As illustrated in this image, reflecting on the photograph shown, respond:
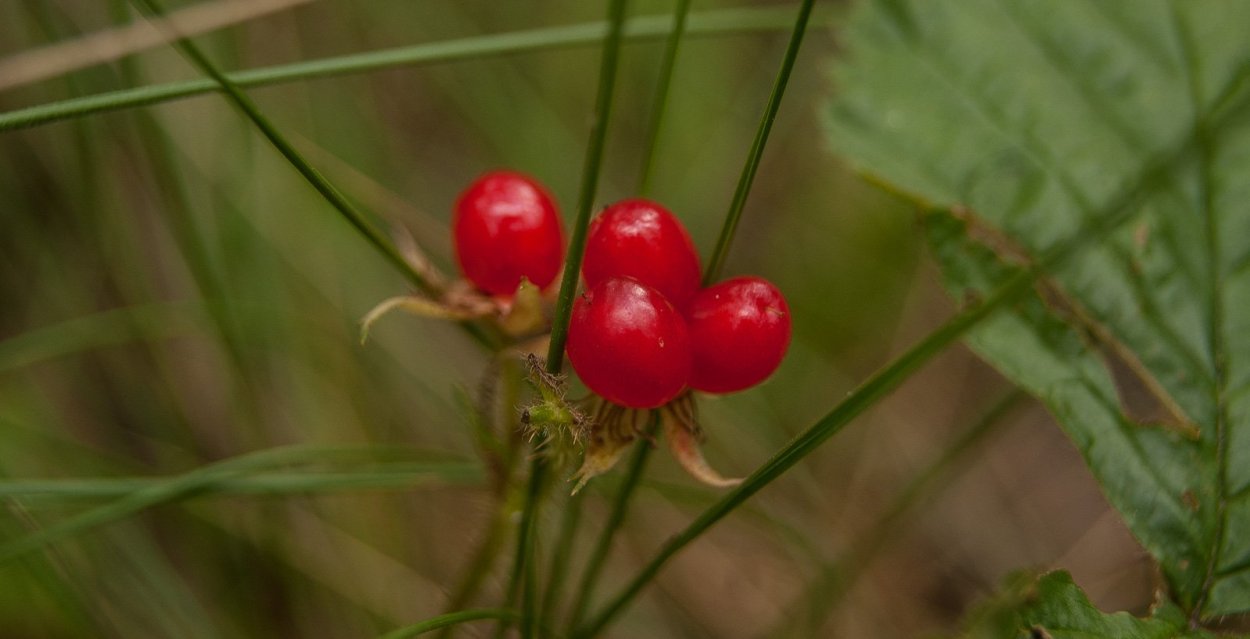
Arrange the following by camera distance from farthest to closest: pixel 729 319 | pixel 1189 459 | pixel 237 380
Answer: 1. pixel 237 380
2. pixel 1189 459
3. pixel 729 319

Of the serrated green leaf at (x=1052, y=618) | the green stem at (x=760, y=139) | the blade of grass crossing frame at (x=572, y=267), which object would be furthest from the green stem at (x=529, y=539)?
the serrated green leaf at (x=1052, y=618)

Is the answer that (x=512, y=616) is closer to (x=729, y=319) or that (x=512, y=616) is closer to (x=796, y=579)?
(x=729, y=319)

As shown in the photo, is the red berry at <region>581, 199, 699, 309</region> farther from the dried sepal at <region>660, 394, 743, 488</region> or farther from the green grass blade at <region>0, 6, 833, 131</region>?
the green grass blade at <region>0, 6, 833, 131</region>

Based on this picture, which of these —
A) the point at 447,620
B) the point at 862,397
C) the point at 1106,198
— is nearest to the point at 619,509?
the point at 447,620

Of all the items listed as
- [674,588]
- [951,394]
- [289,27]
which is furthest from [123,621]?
[951,394]

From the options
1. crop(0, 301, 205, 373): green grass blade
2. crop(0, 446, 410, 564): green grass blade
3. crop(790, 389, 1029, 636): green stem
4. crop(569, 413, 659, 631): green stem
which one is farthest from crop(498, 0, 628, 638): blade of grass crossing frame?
crop(0, 301, 205, 373): green grass blade

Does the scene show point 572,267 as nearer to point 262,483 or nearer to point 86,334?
point 262,483
